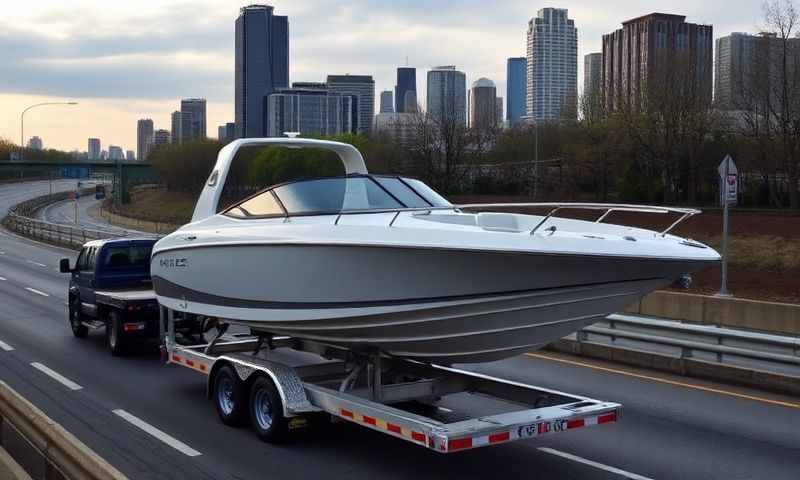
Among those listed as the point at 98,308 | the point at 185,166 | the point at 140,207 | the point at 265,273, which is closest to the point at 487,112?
the point at 185,166

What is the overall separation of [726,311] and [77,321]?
12.1 m

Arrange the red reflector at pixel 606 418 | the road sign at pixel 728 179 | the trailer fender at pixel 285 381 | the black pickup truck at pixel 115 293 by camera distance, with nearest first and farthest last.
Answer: the red reflector at pixel 606 418 < the trailer fender at pixel 285 381 < the black pickup truck at pixel 115 293 < the road sign at pixel 728 179

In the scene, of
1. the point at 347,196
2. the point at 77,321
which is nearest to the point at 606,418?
the point at 347,196

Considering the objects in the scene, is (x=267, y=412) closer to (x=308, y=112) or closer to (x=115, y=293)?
(x=115, y=293)

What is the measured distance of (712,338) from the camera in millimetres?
13055

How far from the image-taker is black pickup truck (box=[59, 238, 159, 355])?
14.2 meters

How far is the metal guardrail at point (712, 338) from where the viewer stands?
1197cm

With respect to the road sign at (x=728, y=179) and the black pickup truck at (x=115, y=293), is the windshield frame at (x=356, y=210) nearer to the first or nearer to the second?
the black pickup truck at (x=115, y=293)

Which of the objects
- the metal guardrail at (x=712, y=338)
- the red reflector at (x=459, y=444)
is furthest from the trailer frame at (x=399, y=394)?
the metal guardrail at (x=712, y=338)

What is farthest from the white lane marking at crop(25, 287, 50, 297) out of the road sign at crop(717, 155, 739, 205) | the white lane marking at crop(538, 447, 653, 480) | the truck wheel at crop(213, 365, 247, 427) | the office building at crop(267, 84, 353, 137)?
the office building at crop(267, 84, 353, 137)

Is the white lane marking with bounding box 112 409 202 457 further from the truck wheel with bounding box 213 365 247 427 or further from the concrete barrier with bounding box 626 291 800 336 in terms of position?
the concrete barrier with bounding box 626 291 800 336

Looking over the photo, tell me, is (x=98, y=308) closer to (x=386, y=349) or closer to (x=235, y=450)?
(x=235, y=450)

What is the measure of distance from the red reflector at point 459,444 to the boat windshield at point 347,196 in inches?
105

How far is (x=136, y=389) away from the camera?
39.4ft
